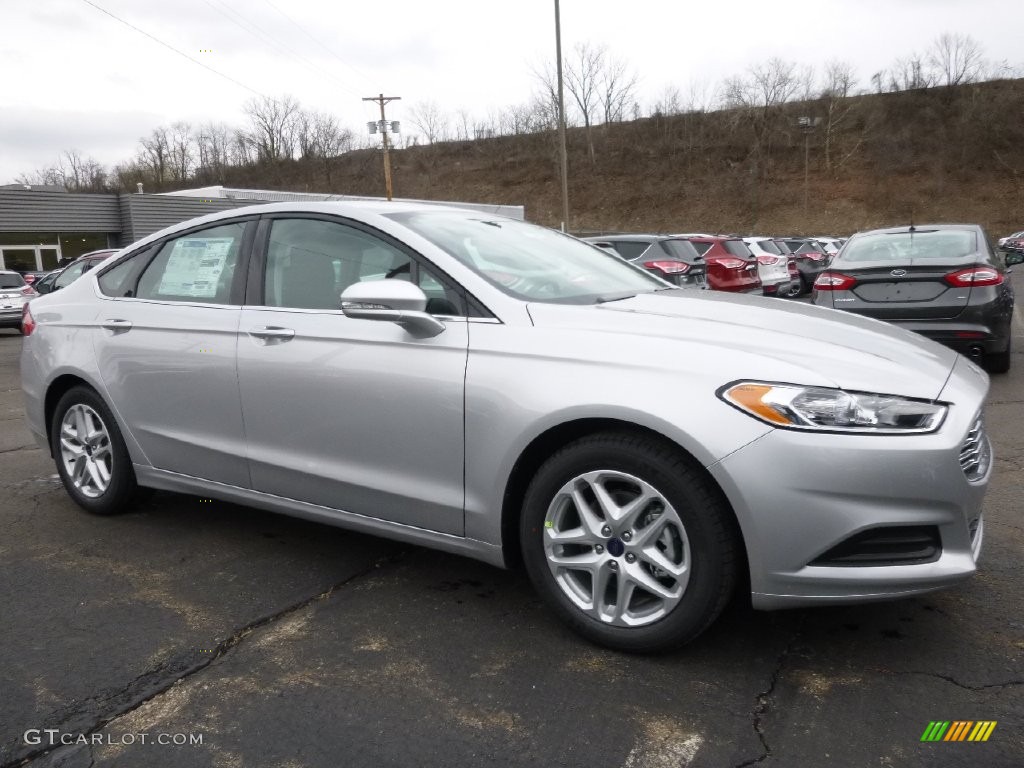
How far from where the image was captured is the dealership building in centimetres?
3675

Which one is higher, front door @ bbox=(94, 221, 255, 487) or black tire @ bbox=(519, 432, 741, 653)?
front door @ bbox=(94, 221, 255, 487)

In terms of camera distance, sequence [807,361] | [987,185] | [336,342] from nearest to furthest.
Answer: [807,361]
[336,342]
[987,185]

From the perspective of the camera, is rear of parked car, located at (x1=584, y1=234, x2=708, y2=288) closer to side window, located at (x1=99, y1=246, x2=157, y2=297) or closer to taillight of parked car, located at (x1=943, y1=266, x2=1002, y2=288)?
taillight of parked car, located at (x1=943, y1=266, x2=1002, y2=288)

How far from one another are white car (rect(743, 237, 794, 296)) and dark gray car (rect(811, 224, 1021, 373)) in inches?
381

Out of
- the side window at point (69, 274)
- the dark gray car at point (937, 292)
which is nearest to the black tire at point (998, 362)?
the dark gray car at point (937, 292)

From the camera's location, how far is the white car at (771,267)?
17844 millimetres

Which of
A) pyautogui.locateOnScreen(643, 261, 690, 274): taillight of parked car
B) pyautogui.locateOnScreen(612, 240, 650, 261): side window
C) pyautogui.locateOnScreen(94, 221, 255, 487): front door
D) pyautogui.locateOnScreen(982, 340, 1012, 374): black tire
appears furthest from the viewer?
pyautogui.locateOnScreen(612, 240, 650, 261): side window

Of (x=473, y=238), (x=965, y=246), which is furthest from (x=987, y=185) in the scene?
(x=473, y=238)

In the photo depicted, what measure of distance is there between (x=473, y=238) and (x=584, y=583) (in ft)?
4.94

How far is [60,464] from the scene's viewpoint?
14.9 ft

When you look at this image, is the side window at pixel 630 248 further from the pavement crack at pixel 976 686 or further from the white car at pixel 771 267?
the pavement crack at pixel 976 686

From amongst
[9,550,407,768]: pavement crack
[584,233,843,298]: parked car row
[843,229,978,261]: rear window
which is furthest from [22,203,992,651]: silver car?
[584,233,843,298]: parked car row

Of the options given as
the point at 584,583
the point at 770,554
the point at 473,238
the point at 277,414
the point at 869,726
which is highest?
the point at 473,238

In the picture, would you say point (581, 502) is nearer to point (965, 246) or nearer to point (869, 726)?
point (869, 726)
